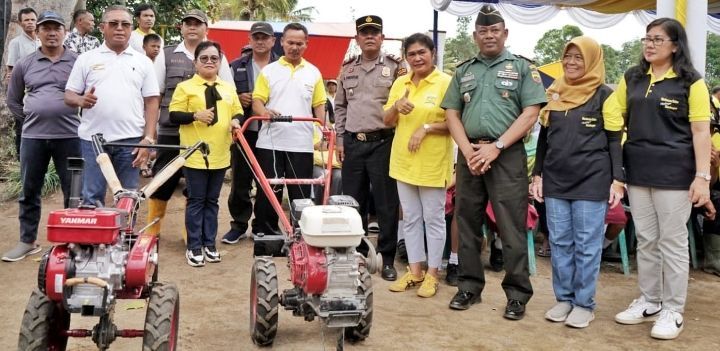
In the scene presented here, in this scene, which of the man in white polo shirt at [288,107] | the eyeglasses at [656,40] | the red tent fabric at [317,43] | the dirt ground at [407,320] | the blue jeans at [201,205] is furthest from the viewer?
the red tent fabric at [317,43]

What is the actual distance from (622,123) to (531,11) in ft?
28.2

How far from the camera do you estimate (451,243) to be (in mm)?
5387

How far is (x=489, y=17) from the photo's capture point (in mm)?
4324

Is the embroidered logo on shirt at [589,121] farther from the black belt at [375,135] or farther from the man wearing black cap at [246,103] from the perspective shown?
the man wearing black cap at [246,103]

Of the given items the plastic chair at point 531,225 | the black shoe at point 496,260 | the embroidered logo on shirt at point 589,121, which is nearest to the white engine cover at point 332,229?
the embroidered logo on shirt at point 589,121

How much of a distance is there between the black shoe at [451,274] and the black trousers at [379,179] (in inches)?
17.7

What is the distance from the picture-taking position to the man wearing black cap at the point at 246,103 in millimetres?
5992

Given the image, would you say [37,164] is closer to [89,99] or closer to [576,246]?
[89,99]

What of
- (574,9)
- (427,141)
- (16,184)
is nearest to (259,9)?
(574,9)

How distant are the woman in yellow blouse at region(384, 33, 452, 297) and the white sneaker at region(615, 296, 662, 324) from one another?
1.27m

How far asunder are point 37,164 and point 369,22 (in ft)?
9.36

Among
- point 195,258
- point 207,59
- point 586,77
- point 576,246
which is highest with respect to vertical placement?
point 207,59

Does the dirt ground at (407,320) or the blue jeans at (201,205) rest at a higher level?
the blue jeans at (201,205)

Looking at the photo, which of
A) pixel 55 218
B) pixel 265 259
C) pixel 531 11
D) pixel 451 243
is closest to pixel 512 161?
pixel 451 243
